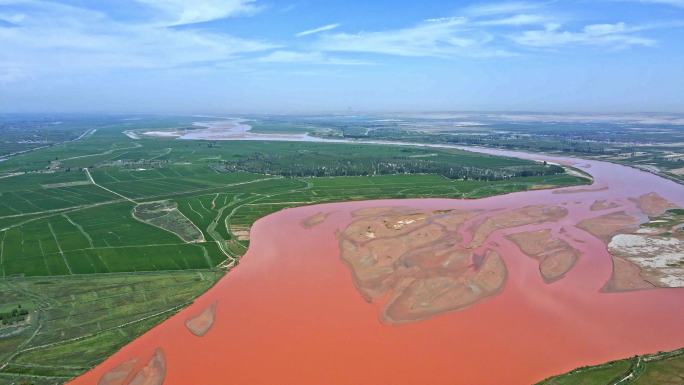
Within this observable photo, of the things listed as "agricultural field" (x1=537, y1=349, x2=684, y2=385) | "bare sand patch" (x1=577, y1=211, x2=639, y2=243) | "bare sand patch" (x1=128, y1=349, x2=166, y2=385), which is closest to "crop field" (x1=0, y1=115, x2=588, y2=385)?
"bare sand patch" (x1=128, y1=349, x2=166, y2=385)

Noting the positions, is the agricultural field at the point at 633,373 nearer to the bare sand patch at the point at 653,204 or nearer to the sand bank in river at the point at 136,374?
the sand bank in river at the point at 136,374

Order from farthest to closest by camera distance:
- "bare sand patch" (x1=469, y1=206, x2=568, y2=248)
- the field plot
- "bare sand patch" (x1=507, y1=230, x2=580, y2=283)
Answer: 1. "bare sand patch" (x1=469, y1=206, x2=568, y2=248)
2. "bare sand patch" (x1=507, y1=230, x2=580, y2=283)
3. the field plot

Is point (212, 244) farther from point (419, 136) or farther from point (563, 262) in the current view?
point (419, 136)

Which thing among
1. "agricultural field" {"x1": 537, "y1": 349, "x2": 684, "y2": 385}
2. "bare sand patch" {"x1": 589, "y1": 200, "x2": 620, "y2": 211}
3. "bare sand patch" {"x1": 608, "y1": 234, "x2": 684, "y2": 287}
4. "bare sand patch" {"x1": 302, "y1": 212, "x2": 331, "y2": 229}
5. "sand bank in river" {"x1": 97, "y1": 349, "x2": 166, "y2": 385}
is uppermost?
"bare sand patch" {"x1": 589, "y1": 200, "x2": 620, "y2": 211}

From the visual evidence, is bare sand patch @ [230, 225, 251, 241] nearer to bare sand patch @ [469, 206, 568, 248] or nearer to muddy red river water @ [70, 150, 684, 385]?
muddy red river water @ [70, 150, 684, 385]

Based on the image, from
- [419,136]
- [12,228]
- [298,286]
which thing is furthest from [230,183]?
[419,136]

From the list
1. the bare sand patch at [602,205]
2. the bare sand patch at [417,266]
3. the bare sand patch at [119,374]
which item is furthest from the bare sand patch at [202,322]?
the bare sand patch at [602,205]

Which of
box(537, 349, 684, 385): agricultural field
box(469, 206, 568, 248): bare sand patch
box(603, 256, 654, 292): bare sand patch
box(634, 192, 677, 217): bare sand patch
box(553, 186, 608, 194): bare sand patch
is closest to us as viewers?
box(537, 349, 684, 385): agricultural field

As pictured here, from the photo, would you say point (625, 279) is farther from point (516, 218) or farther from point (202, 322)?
point (202, 322)

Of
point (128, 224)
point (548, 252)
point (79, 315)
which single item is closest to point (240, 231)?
point (128, 224)
